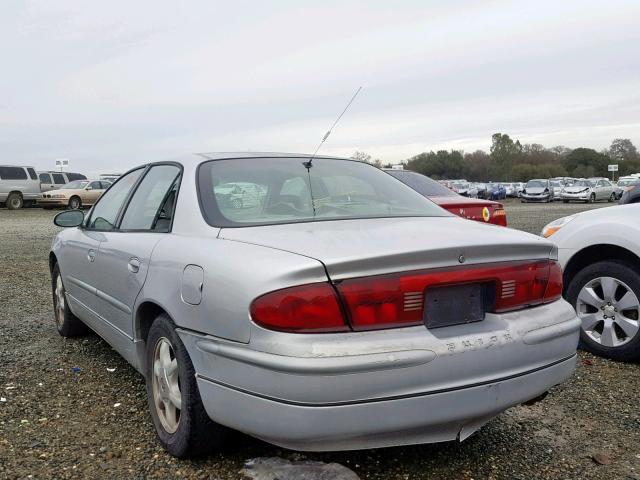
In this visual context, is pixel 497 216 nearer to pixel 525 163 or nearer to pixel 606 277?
pixel 606 277

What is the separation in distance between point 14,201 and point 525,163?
100975mm

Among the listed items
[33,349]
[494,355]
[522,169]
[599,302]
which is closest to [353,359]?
[494,355]

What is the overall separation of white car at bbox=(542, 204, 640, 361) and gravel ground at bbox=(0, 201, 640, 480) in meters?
0.19

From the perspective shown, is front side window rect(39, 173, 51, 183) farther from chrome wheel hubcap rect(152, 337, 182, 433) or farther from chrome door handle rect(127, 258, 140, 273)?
chrome wheel hubcap rect(152, 337, 182, 433)

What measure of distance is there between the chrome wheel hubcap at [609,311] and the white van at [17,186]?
28508 mm

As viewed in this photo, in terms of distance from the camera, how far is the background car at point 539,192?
124 ft

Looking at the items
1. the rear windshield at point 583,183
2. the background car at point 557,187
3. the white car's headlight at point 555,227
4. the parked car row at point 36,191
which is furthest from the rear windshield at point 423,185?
the background car at point 557,187

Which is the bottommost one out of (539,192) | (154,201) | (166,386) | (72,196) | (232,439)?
(539,192)

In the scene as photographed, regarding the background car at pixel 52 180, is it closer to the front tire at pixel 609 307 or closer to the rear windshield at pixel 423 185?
the rear windshield at pixel 423 185

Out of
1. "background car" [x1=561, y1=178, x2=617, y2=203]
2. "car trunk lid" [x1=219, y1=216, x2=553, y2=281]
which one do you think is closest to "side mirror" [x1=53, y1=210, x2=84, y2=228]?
"car trunk lid" [x1=219, y1=216, x2=553, y2=281]

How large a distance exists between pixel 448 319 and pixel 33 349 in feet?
11.8

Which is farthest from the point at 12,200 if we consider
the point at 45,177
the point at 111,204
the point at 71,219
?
the point at 111,204

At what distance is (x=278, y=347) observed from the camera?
2.16 metres

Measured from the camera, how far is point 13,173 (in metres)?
28.0
